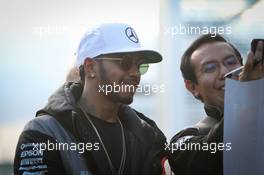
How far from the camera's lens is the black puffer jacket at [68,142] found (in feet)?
7.78

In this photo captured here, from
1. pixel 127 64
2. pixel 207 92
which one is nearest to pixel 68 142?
pixel 127 64

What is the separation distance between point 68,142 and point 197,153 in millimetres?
720

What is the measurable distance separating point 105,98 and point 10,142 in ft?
1.93

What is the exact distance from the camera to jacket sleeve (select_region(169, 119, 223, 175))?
2.39 m

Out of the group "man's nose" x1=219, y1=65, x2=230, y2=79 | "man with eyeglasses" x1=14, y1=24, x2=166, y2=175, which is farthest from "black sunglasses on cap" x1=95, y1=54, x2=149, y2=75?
"man's nose" x1=219, y1=65, x2=230, y2=79

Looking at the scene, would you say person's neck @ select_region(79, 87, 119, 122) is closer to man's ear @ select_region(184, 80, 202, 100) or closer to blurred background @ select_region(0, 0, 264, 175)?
blurred background @ select_region(0, 0, 264, 175)

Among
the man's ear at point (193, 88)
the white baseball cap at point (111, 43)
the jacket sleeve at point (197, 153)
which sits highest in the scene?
the white baseball cap at point (111, 43)

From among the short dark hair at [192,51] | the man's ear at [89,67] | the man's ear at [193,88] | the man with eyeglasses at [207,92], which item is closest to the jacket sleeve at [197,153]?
the man with eyeglasses at [207,92]

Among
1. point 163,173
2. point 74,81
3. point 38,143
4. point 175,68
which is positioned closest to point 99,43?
point 74,81

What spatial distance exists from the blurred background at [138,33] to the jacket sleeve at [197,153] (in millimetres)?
67

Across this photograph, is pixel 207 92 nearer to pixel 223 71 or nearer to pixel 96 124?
pixel 223 71

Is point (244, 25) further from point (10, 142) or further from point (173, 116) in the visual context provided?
point (10, 142)

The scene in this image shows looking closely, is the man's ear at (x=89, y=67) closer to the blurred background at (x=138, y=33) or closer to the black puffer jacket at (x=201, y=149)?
the blurred background at (x=138, y=33)

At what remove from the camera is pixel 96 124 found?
2428mm
